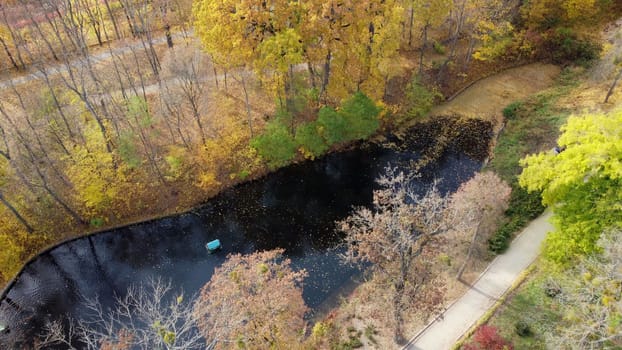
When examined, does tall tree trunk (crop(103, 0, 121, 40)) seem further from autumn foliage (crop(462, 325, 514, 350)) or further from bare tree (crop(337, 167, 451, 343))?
autumn foliage (crop(462, 325, 514, 350))

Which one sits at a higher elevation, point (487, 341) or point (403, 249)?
point (403, 249)

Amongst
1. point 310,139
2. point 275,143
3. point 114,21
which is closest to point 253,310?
point 275,143

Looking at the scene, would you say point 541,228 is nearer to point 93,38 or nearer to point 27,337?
point 27,337

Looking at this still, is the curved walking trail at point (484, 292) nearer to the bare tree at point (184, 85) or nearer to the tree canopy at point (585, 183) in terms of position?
the tree canopy at point (585, 183)

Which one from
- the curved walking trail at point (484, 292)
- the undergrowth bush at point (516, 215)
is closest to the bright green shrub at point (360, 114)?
the undergrowth bush at point (516, 215)

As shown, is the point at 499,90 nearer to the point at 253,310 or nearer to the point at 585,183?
the point at 585,183

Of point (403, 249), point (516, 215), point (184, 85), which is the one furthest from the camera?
point (184, 85)

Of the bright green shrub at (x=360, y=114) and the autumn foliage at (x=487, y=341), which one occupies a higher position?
the bright green shrub at (x=360, y=114)
